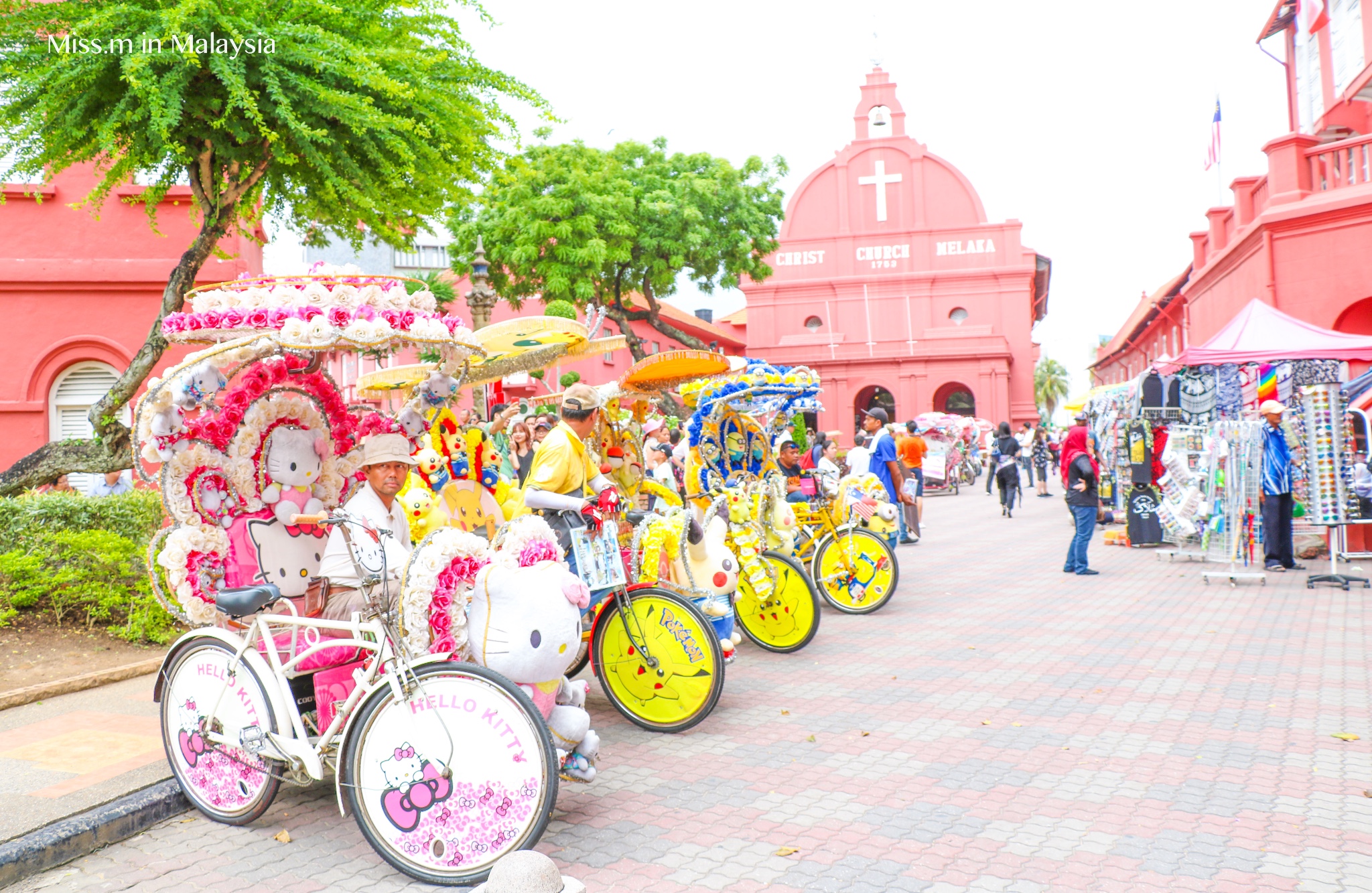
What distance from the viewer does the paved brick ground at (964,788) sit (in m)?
3.77

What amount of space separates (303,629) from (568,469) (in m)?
1.73

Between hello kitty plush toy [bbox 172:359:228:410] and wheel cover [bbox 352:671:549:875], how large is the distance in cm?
176

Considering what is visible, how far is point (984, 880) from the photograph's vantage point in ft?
11.9

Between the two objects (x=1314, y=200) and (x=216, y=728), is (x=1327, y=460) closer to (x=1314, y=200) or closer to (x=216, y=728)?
(x=1314, y=200)

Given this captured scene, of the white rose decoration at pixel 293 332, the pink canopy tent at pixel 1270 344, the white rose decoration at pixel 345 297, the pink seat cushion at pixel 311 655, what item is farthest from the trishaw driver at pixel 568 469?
the pink canopy tent at pixel 1270 344

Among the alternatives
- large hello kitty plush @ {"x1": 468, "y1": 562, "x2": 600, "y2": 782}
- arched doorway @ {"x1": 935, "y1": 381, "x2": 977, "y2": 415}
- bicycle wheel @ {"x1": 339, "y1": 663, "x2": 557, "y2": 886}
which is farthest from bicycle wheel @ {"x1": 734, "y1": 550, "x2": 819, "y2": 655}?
arched doorway @ {"x1": 935, "y1": 381, "x2": 977, "y2": 415}

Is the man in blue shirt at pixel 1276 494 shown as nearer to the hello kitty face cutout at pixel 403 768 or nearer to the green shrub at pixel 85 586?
the hello kitty face cutout at pixel 403 768

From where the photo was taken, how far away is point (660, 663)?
557 centimetres

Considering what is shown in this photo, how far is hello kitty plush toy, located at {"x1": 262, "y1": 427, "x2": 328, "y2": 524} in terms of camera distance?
17.3ft

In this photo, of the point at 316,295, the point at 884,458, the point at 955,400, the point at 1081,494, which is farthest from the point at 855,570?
the point at 955,400

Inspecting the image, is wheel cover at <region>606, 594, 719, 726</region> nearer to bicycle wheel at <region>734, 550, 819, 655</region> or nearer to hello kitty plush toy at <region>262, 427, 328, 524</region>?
hello kitty plush toy at <region>262, 427, 328, 524</region>

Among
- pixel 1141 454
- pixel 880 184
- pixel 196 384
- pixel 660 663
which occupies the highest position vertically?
pixel 880 184

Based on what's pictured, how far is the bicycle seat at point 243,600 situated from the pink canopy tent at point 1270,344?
1158 centimetres

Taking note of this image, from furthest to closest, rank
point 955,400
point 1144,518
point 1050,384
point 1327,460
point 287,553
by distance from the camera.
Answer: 1. point 1050,384
2. point 955,400
3. point 1144,518
4. point 1327,460
5. point 287,553
